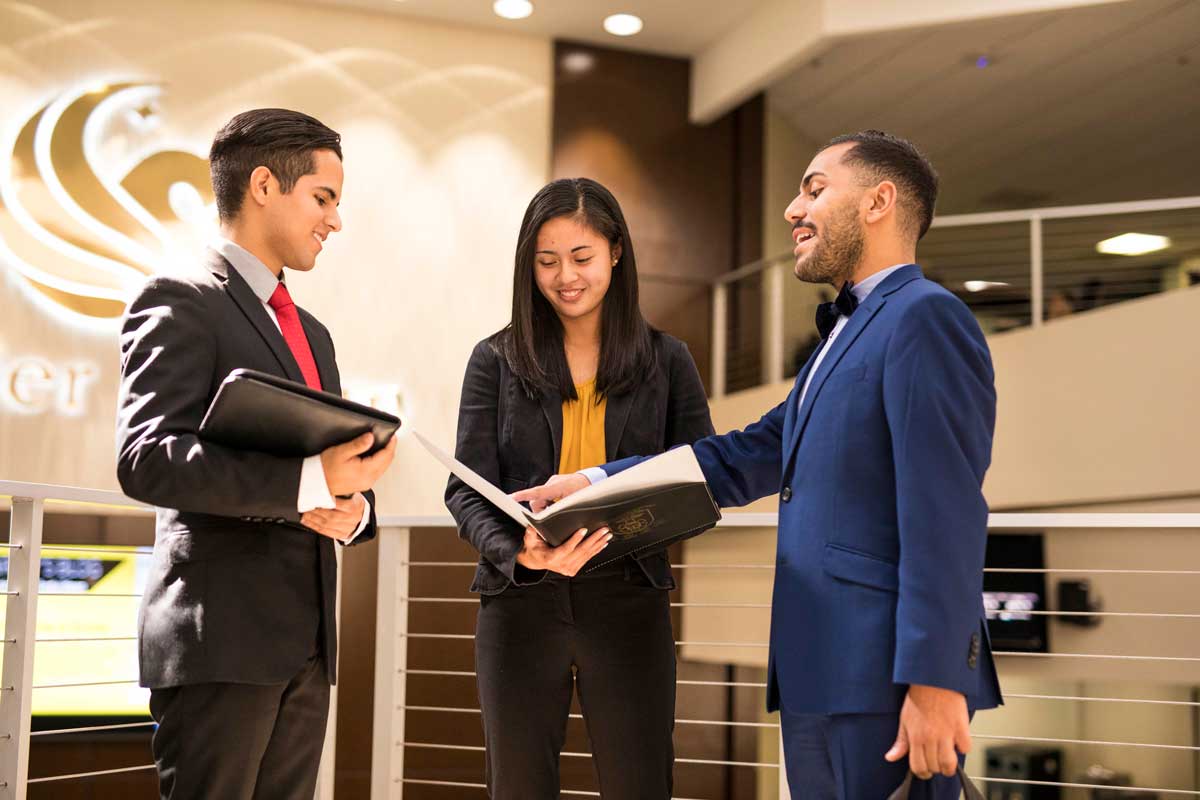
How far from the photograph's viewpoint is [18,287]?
20.5ft

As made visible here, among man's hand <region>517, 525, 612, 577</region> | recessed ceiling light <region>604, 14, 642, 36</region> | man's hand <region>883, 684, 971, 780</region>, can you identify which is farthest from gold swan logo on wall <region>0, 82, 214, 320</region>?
man's hand <region>883, 684, 971, 780</region>

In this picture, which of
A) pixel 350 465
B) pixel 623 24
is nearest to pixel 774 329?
pixel 623 24

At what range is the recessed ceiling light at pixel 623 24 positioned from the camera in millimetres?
7117

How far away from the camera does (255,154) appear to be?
1.86m

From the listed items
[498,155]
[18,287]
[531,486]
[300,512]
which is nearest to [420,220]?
[498,155]

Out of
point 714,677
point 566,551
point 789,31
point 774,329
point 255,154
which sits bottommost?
point 714,677

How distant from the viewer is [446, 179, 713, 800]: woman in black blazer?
6.67ft

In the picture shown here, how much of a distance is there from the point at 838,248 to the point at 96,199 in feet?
18.4

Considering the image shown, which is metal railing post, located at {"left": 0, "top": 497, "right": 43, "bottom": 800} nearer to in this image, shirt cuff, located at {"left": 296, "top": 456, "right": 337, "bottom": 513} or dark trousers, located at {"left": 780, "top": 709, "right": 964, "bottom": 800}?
shirt cuff, located at {"left": 296, "top": 456, "right": 337, "bottom": 513}

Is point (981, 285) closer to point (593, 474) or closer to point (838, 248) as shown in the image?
point (838, 248)

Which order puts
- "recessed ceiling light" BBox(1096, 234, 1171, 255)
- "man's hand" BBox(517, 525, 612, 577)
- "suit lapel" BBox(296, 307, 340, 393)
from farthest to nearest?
"recessed ceiling light" BBox(1096, 234, 1171, 255) < "suit lapel" BBox(296, 307, 340, 393) < "man's hand" BBox(517, 525, 612, 577)

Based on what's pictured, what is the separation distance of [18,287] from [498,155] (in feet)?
9.45

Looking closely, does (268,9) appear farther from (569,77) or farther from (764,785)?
(764,785)

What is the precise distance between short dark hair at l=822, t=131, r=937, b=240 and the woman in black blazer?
1.64 feet
